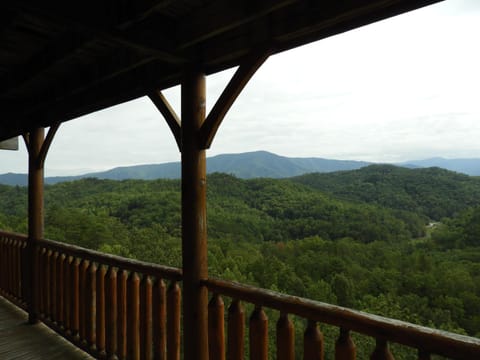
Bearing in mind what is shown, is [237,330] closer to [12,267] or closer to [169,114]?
[169,114]

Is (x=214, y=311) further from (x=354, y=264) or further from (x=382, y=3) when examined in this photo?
(x=354, y=264)

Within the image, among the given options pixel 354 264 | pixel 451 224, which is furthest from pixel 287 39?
pixel 451 224

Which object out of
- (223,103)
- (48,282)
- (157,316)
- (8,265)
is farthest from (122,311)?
(8,265)

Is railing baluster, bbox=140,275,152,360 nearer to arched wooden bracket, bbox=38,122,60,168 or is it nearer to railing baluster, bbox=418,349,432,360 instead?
railing baluster, bbox=418,349,432,360

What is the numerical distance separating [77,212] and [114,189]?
10.4m

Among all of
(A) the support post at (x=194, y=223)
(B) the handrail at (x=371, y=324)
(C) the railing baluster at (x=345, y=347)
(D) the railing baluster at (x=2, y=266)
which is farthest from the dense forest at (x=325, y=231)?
(C) the railing baluster at (x=345, y=347)

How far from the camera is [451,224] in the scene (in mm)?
31047

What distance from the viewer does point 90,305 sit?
284 centimetres

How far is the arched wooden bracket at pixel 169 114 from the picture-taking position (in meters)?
2.20

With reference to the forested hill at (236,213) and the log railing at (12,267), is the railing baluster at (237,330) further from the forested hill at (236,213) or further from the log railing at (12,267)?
the forested hill at (236,213)

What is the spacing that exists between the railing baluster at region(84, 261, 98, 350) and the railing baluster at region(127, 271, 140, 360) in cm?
49

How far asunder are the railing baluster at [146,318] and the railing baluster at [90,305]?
63 centimetres

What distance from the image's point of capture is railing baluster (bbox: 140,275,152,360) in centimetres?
240

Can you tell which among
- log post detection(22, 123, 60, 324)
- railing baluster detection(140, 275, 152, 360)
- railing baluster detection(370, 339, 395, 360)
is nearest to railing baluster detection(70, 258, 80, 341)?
log post detection(22, 123, 60, 324)
